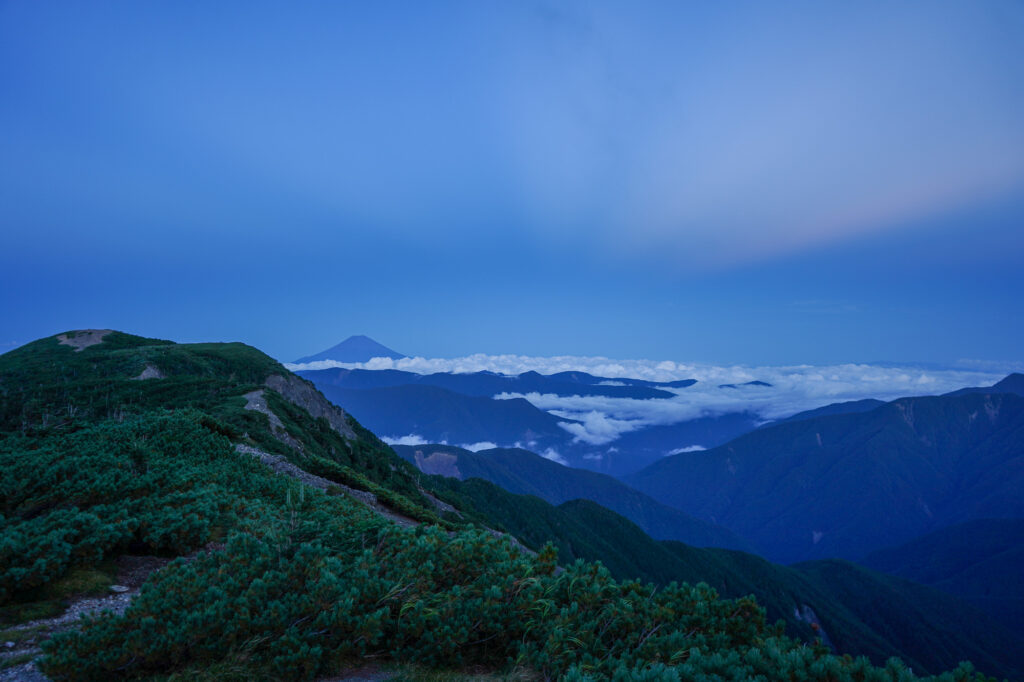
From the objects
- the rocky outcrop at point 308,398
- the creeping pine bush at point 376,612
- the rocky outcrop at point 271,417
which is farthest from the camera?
the rocky outcrop at point 308,398

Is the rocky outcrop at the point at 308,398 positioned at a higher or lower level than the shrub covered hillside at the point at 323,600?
higher

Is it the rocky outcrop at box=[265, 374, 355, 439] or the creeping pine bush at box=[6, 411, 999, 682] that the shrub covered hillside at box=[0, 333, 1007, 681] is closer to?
the creeping pine bush at box=[6, 411, 999, 682]

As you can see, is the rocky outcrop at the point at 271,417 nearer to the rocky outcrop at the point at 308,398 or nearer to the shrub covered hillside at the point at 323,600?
the shrub covered hillside at the point at 323,600

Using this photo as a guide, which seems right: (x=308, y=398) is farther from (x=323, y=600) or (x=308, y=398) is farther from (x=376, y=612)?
(x=376, y=612)

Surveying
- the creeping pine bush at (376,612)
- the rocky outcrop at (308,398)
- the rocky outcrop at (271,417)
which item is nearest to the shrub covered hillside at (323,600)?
the creeping pine bush at (376,612)

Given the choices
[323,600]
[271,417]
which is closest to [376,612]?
[323,600]

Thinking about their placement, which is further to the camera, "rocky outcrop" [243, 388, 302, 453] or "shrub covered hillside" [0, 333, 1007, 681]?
"rocky outcrop" [243, 388, 302, 453]

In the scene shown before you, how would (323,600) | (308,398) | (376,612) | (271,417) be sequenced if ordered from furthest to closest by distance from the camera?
(308,398) → (271,417) → (323,600) → (376,612)

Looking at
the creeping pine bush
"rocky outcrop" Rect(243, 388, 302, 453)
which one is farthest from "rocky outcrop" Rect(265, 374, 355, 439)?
the creeping pine bush

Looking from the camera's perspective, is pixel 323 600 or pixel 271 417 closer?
pixel 323 600

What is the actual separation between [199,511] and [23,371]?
8175 centimetres

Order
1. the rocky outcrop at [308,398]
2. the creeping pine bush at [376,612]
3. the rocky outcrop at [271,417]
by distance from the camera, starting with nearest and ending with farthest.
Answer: the creeping pine bush at [376,612]
the rocky outcrop at [271,417]
the rocky outcrop at [308,398]

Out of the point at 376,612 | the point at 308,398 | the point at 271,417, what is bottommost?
the point at 376,612

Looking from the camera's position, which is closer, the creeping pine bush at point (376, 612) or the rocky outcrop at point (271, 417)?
the creeping pine bush at point (376, 612)
